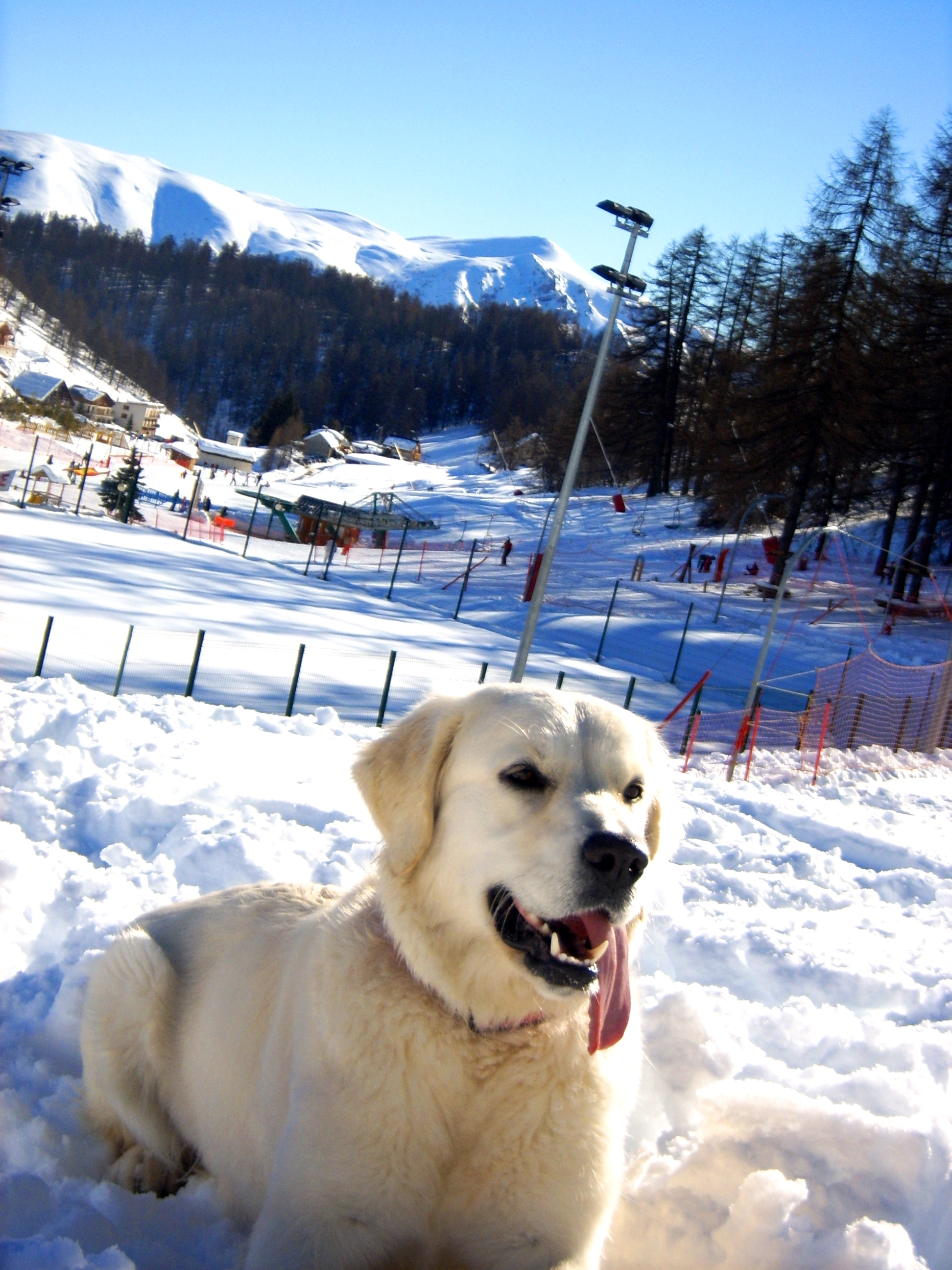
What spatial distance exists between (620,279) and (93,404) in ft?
284

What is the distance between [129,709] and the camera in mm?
7000

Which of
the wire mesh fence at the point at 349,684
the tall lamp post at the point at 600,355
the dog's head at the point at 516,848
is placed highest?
the tall lamp post at the point at 600,355

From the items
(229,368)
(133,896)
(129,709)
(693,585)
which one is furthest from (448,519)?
(229,368)

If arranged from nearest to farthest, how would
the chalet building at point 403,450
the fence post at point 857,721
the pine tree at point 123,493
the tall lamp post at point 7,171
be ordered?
the tall lamp post at point 7,171 < the fence post at point 857,721 < the pine tree at point 123,493 < the chalet building at point 403,450

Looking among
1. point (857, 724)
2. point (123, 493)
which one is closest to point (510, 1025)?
point (857, 724)

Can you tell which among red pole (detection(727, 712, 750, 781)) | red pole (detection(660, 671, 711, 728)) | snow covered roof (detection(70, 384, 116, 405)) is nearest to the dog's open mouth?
red pole (detection(727, 712, 750, 781))

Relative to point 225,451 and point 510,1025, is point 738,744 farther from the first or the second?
point 225,451

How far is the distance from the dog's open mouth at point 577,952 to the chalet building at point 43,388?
84.2 meters

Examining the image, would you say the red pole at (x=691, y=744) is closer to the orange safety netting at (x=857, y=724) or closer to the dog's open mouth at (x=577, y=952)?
the orange safety netting at (x=857, y=724)

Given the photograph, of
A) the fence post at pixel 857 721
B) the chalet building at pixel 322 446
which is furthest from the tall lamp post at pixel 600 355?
the chalet building at pixel 322 446

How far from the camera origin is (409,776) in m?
2.34

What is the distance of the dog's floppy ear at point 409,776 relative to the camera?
7.54 ft

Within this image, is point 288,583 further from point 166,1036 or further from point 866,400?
point 166,1036

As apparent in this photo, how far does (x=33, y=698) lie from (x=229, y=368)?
147m
